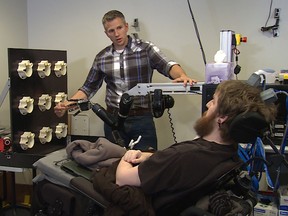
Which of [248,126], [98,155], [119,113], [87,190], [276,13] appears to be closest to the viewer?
[248,126]

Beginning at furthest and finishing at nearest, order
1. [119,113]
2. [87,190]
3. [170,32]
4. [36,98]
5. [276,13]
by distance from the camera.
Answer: [170,32] < [276,13] < [36,98] < [119,113] < [87,190]

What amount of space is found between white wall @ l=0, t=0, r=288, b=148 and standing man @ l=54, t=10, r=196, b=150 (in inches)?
19.1

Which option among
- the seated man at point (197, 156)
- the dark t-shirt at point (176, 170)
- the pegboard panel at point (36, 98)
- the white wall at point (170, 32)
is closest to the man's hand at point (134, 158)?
the seated man at point (197, 156)

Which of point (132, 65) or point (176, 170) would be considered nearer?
point (176, 170)

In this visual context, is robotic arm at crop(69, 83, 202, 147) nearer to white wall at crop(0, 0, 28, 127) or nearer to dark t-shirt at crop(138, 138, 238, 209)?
dark t-shirt at crop(138, 138, 238, 209)

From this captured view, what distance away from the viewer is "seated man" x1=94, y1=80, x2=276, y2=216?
1180mm

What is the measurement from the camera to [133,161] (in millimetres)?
1349

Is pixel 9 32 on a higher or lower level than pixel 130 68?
higher

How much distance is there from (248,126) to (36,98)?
67.6 inches

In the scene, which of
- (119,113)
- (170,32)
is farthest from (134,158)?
(170,32)

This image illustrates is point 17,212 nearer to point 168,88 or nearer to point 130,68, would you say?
point 130,68

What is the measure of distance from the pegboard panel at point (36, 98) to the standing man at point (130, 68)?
248 millimetres

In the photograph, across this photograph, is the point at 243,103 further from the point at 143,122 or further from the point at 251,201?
the point at 143,122

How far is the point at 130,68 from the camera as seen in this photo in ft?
8.27
